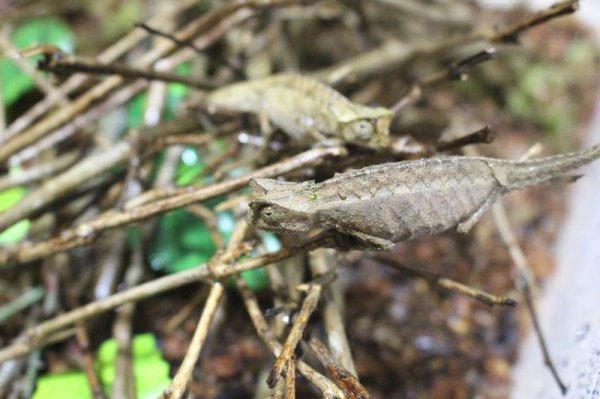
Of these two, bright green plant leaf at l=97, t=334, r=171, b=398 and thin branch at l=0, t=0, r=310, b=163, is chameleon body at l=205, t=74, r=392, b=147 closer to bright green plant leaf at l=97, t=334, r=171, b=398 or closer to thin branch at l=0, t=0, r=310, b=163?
thin branch at l=0, t=0, r=310, b=163

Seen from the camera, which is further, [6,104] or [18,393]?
[6,104]

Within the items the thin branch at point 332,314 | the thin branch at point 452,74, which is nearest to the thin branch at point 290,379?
the thin branch at point 332,314

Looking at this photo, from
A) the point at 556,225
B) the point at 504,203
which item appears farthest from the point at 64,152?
the point at 556,225

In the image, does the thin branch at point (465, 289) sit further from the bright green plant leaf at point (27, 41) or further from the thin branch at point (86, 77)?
the bright green plant leaf at point (27, 41)

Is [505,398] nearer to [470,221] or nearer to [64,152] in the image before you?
[470,221]

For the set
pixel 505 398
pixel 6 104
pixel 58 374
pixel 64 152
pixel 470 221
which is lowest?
pixel 505 398

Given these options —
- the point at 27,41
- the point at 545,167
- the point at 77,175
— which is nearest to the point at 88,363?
the point at 77,175
